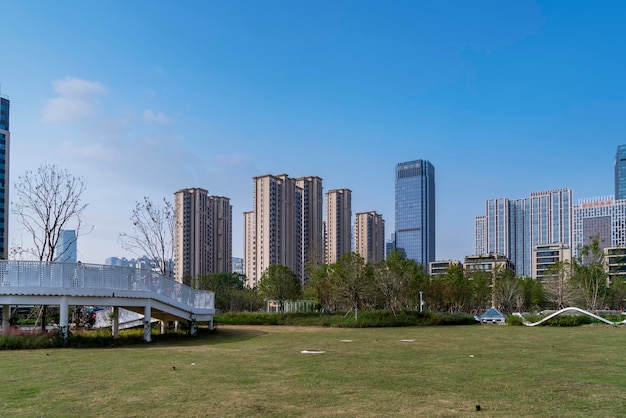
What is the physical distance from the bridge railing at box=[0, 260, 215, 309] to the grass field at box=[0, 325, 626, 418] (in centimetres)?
275

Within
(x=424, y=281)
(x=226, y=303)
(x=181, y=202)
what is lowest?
(x=226, y=303)

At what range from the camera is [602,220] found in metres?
188


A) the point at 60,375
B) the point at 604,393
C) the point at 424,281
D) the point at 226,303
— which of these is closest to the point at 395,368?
the point at 604,393

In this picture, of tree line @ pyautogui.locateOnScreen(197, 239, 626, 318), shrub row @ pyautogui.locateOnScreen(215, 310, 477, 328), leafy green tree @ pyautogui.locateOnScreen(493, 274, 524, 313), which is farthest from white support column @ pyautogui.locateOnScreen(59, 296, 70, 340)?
leafy green tree @ pyautogui.locateOnScreen(493, 274, 524, 313)

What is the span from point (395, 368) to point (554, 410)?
505cm

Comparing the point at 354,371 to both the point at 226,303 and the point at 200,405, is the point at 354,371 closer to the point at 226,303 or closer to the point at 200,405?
the point at 200,405

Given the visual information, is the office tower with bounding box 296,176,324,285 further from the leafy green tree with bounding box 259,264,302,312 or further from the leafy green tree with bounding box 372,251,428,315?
the leafy green tree with bounding box 372,251,428,315

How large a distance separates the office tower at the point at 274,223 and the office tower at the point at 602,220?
375 feet

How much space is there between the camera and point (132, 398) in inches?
347

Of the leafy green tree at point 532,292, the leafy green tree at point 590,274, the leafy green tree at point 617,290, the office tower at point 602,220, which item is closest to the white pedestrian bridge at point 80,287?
the leafy green tree at point 590,274

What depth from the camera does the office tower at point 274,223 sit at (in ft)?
367

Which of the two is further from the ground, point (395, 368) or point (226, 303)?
point (395, 368)

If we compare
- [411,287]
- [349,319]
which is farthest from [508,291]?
[349,319]

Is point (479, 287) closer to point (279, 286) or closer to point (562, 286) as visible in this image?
point (562, 286)
